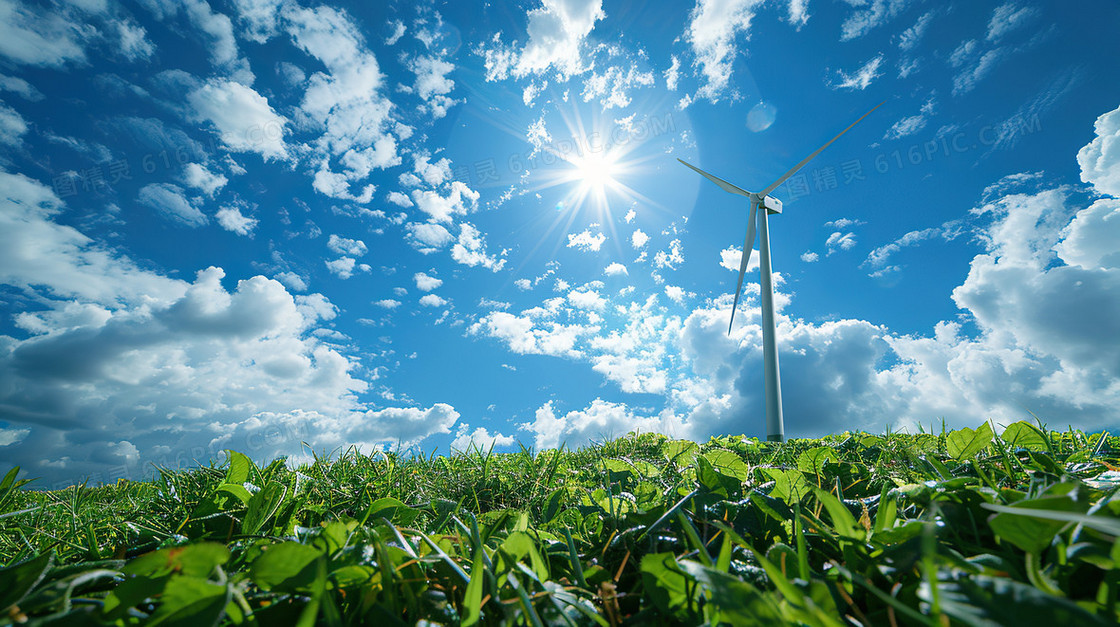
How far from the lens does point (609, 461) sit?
310cm

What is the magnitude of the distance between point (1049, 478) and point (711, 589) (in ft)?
6.66

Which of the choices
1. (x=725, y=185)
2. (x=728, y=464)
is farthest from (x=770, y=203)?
(x=728, y=464)

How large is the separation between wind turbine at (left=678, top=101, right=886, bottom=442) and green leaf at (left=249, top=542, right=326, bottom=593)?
17703mm

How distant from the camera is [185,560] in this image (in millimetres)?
1265

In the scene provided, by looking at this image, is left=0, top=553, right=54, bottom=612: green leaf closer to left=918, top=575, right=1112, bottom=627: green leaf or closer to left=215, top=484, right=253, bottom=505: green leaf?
left=215, top=484, right=253, bottom=505: green leaf

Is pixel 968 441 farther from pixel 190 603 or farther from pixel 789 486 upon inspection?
pixel 190 603

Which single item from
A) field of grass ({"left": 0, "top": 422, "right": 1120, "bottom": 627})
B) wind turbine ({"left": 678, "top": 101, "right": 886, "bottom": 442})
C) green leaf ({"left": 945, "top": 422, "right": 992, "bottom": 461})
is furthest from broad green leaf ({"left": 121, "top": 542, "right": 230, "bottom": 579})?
wind turbine ({"left": 678, "top": 101, "right": 886, "bottom": 442})

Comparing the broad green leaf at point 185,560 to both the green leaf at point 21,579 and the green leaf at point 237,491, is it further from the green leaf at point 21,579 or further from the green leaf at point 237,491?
the green leaf at point 237,491

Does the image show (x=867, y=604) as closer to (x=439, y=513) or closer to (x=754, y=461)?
(x=439, y=513)

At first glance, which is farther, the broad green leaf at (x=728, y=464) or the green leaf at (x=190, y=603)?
the broad green leaf at (x=728, y=464)

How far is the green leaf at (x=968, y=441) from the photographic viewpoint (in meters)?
2.71

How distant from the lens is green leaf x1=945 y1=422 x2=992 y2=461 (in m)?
2.71

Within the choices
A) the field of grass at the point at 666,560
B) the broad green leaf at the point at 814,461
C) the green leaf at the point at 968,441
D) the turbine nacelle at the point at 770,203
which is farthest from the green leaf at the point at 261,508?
the turbine nacelle at the point at 770,203

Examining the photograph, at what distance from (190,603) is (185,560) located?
126 millimetres
